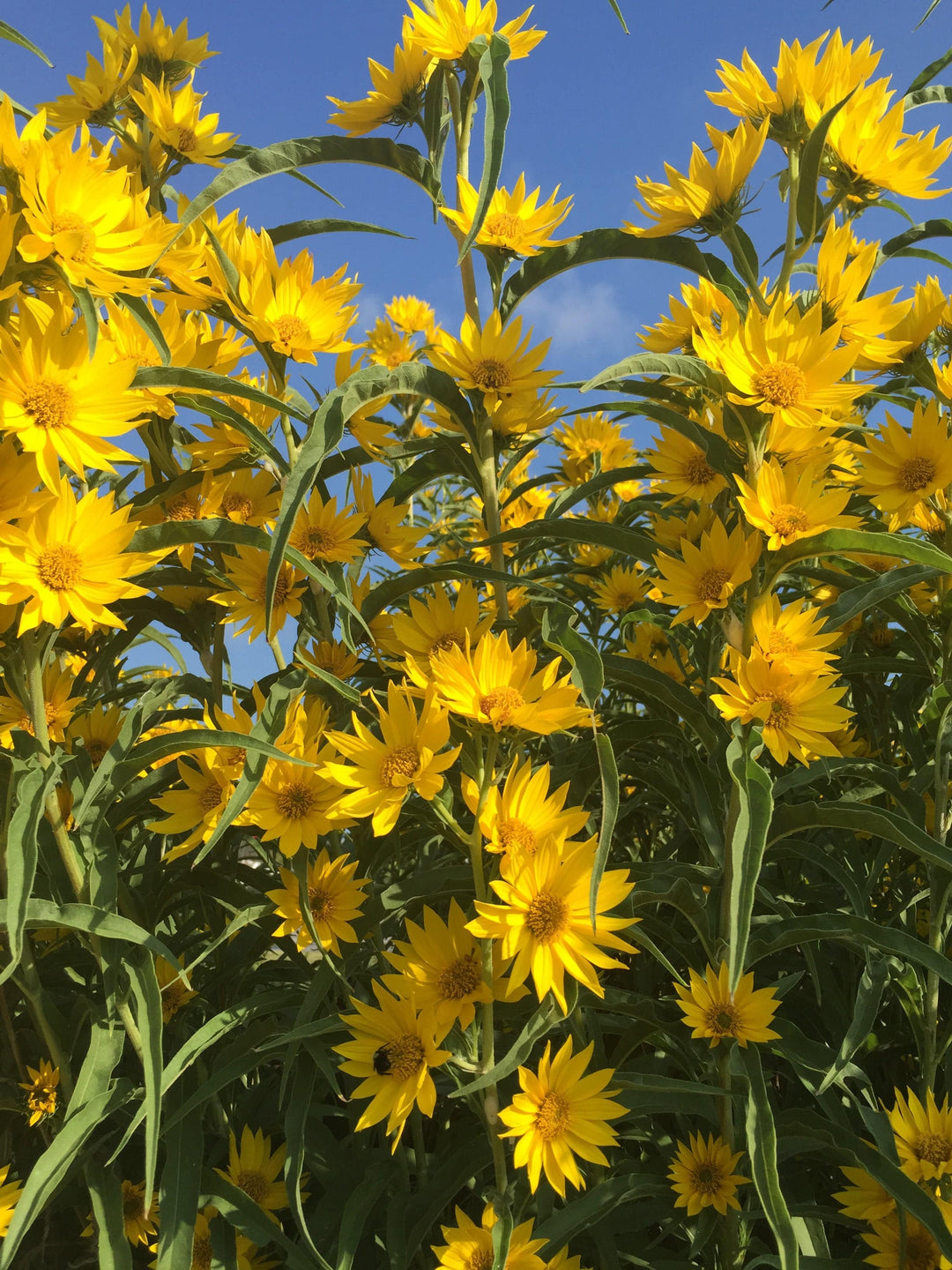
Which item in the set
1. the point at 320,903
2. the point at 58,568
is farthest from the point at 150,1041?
the point at 58,568

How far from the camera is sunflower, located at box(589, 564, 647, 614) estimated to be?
188 centimetres

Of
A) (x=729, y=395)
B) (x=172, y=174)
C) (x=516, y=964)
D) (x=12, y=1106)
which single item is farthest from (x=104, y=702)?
(x=729, y=395)

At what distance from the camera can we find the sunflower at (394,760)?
88 cm

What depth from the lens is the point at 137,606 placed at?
125 centimetres

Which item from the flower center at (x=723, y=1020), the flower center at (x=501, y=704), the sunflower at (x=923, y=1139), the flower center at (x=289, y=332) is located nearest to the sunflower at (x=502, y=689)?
the flower center at (x=501, y=704)

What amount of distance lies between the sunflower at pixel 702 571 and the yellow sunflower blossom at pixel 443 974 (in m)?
0.39

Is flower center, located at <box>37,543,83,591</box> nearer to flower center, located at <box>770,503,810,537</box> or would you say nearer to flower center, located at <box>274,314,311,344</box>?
flower center, located at <box>274,314,311,344</box>

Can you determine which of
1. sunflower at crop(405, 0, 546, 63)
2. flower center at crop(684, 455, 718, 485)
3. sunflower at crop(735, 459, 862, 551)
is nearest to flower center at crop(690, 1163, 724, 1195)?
sunflower at crop(735, 459, 862, 551)

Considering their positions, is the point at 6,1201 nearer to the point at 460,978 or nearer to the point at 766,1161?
the point at 460,978

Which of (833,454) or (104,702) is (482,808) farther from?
(104,702)

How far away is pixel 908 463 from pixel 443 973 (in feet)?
2.68

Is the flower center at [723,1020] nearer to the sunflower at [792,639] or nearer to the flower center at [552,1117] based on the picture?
the flower center at [552,1117]

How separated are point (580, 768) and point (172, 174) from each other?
106cm

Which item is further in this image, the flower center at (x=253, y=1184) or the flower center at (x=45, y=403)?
the flower center at (x=253, y=1184)
